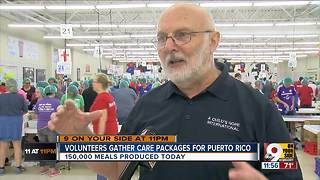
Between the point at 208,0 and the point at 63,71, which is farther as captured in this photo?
the point at 208,0

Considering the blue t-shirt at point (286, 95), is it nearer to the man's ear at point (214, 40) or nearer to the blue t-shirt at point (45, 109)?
the blue t-shirt at point (45, 109)

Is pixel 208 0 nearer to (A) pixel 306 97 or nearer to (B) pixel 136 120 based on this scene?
(A) pixel 306 97

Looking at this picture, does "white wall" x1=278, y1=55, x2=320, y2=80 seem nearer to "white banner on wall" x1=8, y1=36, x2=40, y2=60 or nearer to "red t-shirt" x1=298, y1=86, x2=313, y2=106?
"red t-shirt" x1=298, y1=86, x2=313, y2=106

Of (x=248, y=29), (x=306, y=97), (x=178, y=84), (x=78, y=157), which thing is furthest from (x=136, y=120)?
(x=248, y=29)

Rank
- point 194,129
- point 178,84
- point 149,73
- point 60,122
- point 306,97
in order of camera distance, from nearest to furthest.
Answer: point 60,122, point 194,129, point 178,84, point 306,97, point 149,73

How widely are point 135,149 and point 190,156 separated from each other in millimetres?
142

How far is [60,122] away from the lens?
117 centimetres

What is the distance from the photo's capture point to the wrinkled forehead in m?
1.42

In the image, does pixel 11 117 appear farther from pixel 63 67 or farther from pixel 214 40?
pixel 214 40

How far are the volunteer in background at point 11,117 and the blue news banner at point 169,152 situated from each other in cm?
616

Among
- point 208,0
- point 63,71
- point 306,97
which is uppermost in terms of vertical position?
point 208,0

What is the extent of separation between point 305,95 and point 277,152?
1109cm

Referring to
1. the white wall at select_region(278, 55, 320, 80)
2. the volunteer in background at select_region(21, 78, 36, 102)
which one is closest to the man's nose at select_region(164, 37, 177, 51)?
the volunteer in background at select_region(21, 78, 36, 102)

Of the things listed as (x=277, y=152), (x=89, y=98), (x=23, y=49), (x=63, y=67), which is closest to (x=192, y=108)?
(x=277, y=152)
